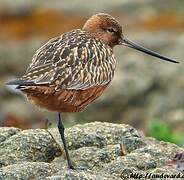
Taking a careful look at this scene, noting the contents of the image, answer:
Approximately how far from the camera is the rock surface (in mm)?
8602

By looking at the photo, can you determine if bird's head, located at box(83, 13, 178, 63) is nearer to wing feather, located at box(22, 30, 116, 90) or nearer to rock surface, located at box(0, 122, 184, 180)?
wing feather, located at box(22, 30, 116, 90)

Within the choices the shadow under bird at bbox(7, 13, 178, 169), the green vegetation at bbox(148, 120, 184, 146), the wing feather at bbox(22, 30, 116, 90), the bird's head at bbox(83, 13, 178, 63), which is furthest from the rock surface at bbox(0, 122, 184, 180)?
the green vegetation at bbox(148, 120, 184, 146)

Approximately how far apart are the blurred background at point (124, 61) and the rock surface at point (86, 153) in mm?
551

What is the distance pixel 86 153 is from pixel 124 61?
389 inches

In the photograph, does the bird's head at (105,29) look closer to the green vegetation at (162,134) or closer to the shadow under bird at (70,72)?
the shadow under bird at (70,72)

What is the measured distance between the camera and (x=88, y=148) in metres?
9.44

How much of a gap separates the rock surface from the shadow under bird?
1.03 feet

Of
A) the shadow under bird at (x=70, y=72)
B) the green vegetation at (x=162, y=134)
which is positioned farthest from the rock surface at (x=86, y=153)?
the green vegetation at (x=162, y=134)

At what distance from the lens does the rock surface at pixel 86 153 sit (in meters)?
8.60

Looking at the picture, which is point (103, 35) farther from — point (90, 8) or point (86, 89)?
point (90, 8)

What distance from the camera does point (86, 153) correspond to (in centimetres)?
932

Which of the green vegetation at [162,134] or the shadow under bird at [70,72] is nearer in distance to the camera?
the shadow under bird at [70,72]

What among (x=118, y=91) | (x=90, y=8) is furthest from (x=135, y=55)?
(x=90, y=8)

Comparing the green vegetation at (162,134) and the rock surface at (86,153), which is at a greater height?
the rock surface at (86,153)
